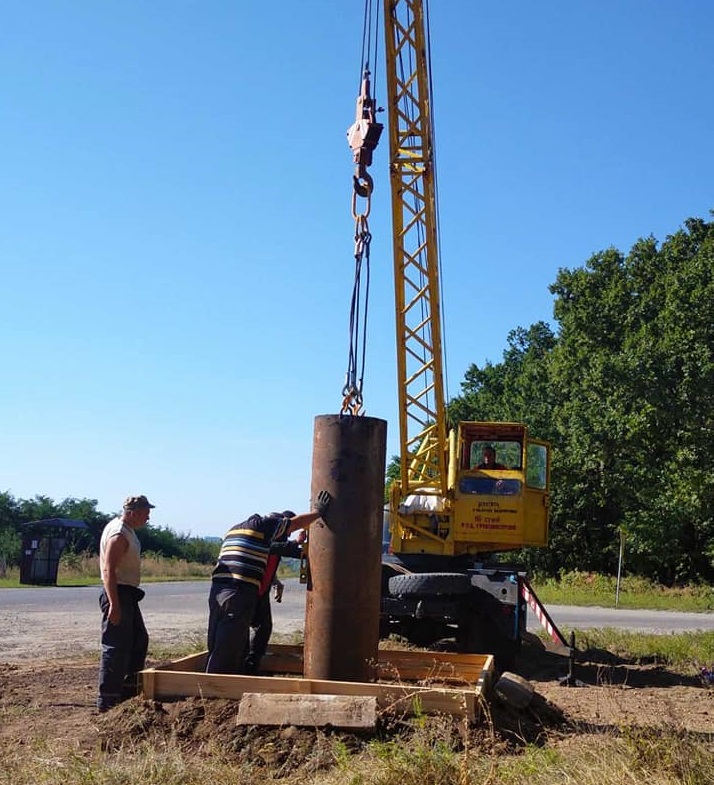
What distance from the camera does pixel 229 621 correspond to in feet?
25.4

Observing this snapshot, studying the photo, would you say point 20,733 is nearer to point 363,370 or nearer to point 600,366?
point 363,370

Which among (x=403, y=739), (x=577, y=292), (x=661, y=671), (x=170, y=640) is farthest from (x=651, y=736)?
(x=577, y=292)

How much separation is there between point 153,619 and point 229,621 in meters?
11.0

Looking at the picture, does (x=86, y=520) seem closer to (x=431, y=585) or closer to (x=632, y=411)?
(x=632, y=411)

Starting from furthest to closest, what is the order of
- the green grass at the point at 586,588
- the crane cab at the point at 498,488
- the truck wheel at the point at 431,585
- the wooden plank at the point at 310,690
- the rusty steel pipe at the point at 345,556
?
the green grass at the point at 586,588
the crane cab at the point at 498,488
the truck wheel at the point at 431,585
the rusty steel pipe at the point at 345,556
the wooden plank at the point at 310,690

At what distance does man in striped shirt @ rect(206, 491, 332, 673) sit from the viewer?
7.71 m

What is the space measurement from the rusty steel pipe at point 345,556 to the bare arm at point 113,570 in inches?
57.9

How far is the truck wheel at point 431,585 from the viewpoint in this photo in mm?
11719

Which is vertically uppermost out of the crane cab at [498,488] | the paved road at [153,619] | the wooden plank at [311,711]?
the crane cab at [498,488]

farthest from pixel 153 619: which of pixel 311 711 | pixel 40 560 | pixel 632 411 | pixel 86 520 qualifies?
pixel 86 520

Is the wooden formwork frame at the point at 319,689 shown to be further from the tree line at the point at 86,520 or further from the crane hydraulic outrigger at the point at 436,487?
the tree line at the point at 86,520

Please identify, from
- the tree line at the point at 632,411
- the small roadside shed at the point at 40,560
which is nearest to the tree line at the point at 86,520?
the tree line at the point at 632,411

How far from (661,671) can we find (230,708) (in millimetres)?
7118

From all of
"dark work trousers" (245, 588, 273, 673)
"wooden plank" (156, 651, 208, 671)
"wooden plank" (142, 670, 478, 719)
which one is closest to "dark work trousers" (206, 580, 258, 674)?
"wooden plank" (156, 651, 208, 671)
